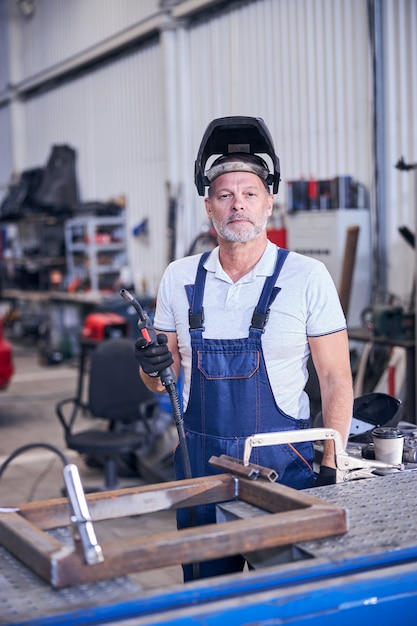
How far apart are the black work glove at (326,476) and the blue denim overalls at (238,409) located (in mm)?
72

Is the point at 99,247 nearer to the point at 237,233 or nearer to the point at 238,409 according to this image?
the point at 237,233

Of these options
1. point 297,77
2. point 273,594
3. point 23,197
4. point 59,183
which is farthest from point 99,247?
point 273,594

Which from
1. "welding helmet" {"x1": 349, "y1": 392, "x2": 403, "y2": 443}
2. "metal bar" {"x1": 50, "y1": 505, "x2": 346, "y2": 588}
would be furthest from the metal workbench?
"welding helmet" {"x1": 349, "y1": 392, "x2": 403, "y2": 443}

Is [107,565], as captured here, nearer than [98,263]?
Yes

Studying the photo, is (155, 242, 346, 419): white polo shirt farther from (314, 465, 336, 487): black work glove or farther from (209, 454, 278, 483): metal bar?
(209, 454, 278, 483): metal bar

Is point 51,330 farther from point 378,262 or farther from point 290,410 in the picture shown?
point 290,410

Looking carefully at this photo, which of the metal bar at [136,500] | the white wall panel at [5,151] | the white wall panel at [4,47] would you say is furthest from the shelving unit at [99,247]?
the metal bar at [136,500]

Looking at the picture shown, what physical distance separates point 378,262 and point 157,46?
4.03 meters

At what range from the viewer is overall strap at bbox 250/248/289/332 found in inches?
84.2

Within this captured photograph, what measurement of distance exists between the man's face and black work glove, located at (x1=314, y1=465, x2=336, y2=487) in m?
0.59

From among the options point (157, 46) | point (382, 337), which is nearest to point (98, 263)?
point (157, 46)

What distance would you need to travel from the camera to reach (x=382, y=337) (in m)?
5.06

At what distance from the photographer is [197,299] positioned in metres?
2.24

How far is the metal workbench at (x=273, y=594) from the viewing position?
4.26ft
